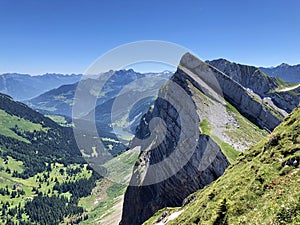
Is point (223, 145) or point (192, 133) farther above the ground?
point (192, 133)

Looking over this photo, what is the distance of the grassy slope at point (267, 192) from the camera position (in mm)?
26153

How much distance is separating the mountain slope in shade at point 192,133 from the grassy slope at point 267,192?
30.9 metres

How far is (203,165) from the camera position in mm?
78688

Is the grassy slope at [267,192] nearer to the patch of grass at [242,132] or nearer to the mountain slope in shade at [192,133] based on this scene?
the mountain slope in shade at [192,133]

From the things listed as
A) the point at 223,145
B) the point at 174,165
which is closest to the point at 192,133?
the point at 174,165

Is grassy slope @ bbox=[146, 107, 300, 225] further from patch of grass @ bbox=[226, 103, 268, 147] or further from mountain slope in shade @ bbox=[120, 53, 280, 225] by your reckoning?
patch of grass @ bbox=[226, 103, 268, 147]

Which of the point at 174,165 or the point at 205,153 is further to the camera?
the point at 174,165

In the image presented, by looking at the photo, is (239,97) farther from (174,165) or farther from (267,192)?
(267,192)

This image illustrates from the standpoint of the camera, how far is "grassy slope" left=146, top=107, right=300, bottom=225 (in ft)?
85.8

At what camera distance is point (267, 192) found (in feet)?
106

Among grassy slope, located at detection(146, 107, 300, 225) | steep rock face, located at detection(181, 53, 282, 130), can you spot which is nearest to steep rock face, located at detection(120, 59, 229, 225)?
steep rock face, located at detection(181, 53, 282, 130)

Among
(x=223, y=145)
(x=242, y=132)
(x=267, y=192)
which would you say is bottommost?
(x=267, y=192)

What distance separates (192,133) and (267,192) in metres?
59.0

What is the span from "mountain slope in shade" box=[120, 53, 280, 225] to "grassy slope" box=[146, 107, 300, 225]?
30.9 m
